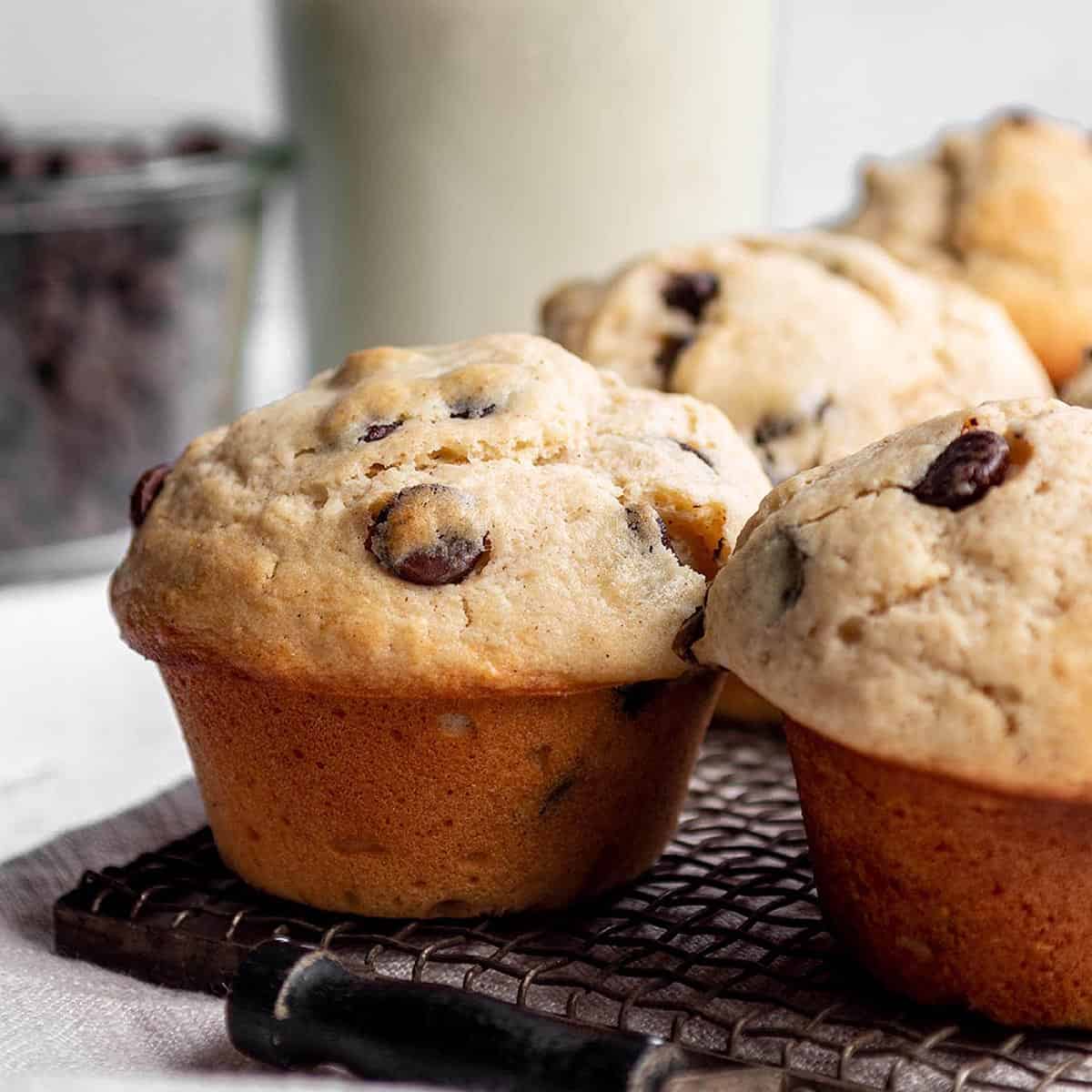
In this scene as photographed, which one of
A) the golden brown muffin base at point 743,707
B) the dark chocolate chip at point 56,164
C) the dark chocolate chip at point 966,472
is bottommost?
the golden brown muffin base at point 743,707

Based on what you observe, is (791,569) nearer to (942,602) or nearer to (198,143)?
(942,602)

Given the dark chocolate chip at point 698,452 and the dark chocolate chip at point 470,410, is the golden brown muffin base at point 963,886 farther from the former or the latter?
the dark chocolate chip at point 470,410

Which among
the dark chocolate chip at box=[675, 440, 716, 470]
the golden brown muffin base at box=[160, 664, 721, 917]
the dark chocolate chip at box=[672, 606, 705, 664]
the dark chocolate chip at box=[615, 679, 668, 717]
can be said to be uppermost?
the dark chocolate chip at box=[675, 440, 716, 470]

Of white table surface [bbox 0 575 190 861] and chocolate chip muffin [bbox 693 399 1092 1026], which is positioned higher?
chocolate chip muffin [bbox 693 399 1092 1026]

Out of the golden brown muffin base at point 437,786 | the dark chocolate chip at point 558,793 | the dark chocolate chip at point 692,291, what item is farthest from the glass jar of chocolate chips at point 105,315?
the dark chocolate chip at point 558,793

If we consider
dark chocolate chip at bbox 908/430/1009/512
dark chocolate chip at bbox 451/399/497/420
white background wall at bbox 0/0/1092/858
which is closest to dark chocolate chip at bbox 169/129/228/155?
white background wall at bbox 0/0/1092/858

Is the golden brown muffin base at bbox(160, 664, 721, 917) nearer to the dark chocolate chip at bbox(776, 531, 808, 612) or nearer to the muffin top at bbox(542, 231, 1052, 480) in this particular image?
the dark chocolate chip at bbox(776, 531, 808, 612)
